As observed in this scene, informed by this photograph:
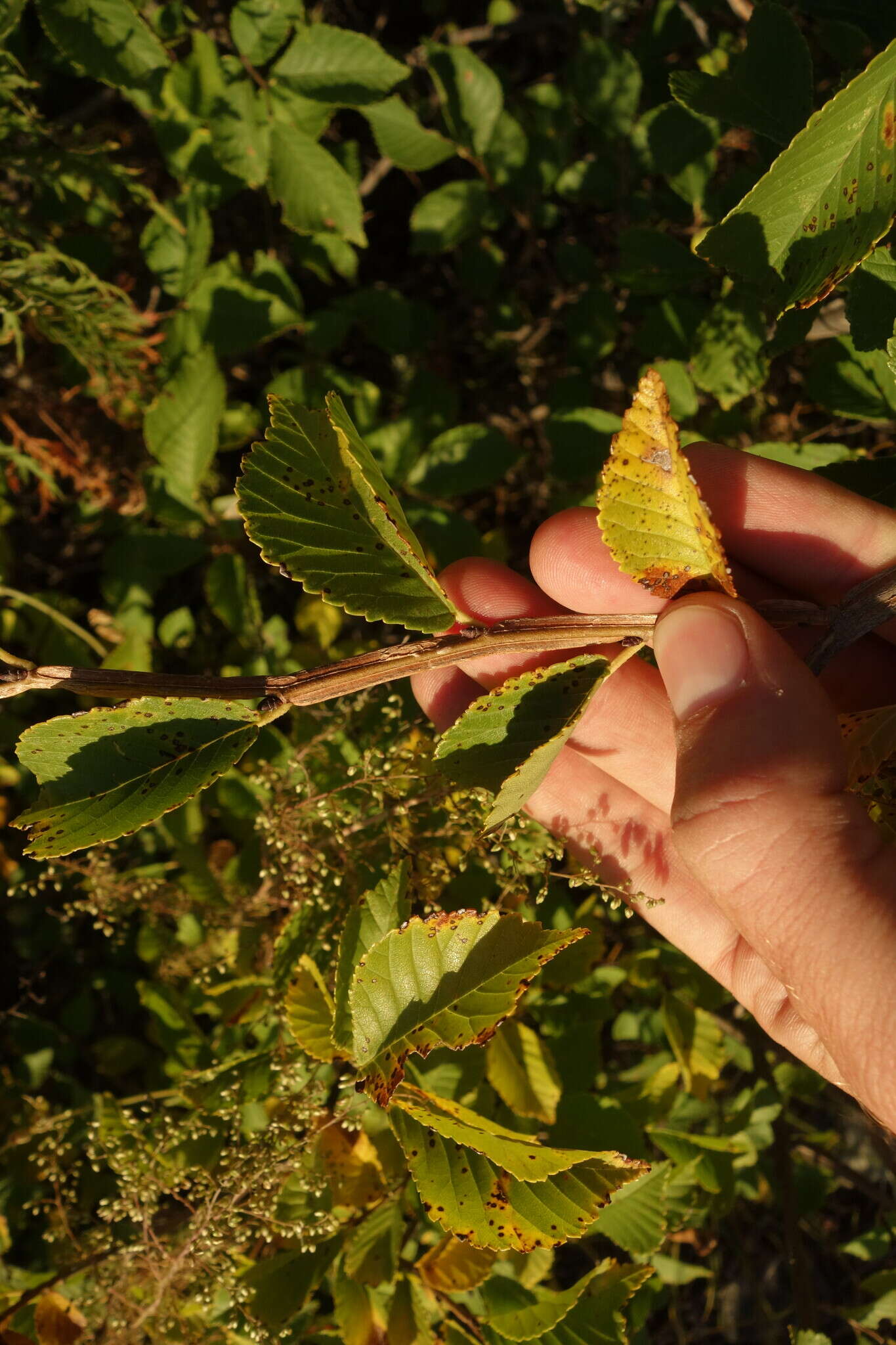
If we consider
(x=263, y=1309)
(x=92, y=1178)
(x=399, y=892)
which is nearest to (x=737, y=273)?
(x=399, y=892)

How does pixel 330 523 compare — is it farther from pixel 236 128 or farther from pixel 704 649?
pixel 236 128

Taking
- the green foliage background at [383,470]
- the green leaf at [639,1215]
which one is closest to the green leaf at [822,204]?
the green foliage background at [383,470]

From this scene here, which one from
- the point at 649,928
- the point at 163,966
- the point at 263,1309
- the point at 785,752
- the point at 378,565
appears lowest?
the point at 649,928

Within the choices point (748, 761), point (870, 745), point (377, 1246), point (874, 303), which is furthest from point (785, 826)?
point (377, 1246)

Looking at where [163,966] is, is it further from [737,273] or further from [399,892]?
[737,273]

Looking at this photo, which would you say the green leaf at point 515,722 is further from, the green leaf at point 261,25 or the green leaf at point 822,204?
the green leaf at point 261,25

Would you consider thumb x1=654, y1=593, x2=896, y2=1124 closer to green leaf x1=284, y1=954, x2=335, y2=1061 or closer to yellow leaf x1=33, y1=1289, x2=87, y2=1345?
green leaf x1=284, y1=954, x2=335, y2=1061

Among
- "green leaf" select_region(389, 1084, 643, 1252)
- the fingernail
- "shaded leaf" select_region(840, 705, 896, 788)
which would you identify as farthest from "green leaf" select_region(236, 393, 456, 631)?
"green leaf" select_region(389, 1084, 643, 1252)
